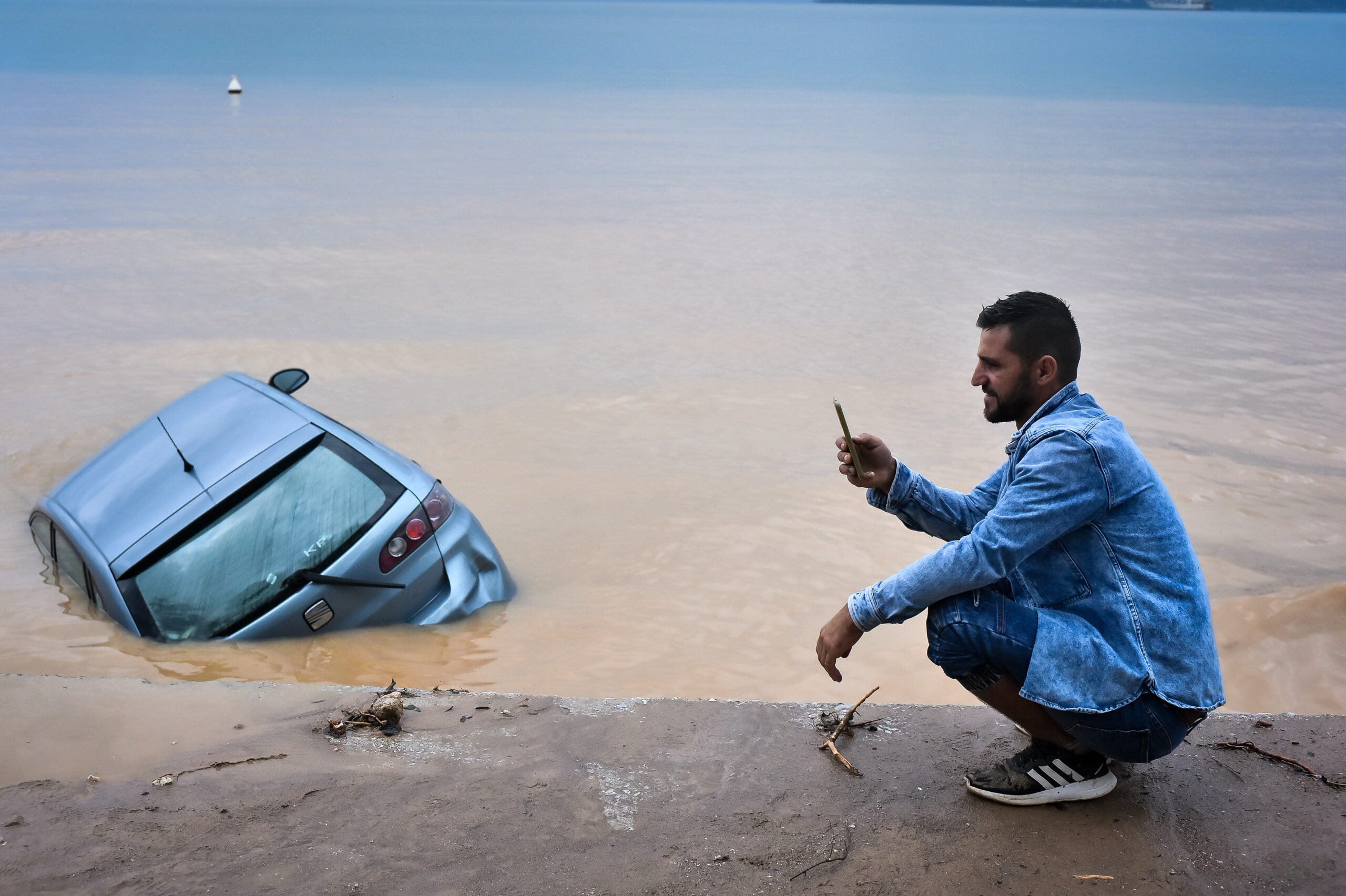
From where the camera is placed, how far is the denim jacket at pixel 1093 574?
2748mm

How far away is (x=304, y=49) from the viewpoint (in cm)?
8050

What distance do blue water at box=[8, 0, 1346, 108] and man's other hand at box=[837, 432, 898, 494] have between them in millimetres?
49523

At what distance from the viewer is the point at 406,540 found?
4676mm

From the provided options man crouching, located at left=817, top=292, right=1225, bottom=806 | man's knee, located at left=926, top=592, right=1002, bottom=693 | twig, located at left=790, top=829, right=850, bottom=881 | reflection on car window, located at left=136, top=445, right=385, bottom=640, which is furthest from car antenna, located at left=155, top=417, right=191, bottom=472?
man's knee, located at left=926, top=592, right=1002, bottom=693

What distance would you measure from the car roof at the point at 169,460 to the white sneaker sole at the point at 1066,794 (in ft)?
10.6

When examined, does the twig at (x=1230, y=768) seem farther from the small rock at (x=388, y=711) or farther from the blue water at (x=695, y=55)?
the blue water at (x=695, y=55)

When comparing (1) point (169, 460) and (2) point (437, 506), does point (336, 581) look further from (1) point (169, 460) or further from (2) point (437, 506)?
(1) point (169, 460)

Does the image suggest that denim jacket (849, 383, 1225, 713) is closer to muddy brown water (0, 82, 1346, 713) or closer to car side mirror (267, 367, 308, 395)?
muddy brown water (0, 82, 1346, 713)

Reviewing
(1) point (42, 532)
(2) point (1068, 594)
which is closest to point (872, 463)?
(2) point (1068, 594)

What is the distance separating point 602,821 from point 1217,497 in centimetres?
622

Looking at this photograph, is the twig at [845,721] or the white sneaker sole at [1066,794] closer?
the white sneaker sole at [1066,794]

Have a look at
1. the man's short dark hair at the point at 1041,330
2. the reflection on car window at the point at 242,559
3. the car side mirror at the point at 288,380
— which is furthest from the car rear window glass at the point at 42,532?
the man's short dark hair at the point at 1041,330

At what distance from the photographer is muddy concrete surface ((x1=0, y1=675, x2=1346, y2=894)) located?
111 inches

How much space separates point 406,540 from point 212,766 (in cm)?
148
